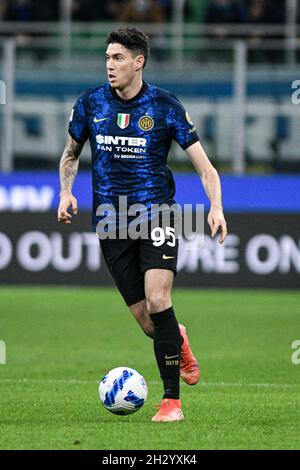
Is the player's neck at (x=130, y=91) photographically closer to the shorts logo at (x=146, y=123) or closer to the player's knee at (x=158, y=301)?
the shorts logo at (x=146, y=123)

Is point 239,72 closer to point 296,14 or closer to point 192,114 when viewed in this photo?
point 192,114

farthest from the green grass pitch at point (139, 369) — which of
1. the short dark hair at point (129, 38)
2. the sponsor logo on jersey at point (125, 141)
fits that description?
the short dark hair at point (129, 38)

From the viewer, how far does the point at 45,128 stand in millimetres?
17906

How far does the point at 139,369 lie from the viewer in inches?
415

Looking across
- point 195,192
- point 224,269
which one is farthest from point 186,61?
point 224,269

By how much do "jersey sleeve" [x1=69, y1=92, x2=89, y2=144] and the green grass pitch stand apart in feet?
5.99

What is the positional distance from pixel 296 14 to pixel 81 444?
1423 centimetres

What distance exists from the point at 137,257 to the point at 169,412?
1.03 metres

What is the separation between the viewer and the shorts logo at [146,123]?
780 cm

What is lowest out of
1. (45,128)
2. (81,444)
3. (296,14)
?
(81,444)

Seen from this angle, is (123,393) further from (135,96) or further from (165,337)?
(135,96)

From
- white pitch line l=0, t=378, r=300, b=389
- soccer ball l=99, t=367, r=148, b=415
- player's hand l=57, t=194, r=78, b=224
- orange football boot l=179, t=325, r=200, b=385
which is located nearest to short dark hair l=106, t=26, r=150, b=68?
player's hand l=57, t=194, r=78, b=224

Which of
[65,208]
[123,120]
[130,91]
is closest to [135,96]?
[130,91]
